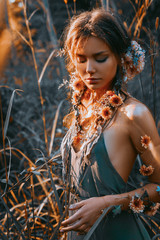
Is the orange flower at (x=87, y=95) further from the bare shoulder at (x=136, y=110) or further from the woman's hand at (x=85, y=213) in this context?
the woman's hand at (x=85, y=213)

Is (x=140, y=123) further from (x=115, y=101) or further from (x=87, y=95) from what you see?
(x=87, y=95)

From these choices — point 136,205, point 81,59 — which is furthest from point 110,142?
point 81,59

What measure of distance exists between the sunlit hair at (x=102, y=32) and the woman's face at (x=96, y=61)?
2 cm

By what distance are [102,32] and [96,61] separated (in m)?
0.12

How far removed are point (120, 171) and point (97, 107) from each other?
0.98ft

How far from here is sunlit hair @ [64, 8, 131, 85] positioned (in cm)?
104

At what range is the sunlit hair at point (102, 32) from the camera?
1036mm

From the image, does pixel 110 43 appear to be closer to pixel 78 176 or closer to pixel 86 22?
pixel 86 22

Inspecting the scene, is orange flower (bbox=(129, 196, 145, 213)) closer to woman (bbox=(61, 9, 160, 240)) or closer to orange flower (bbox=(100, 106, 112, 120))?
woman (bbox=(61, 9, 160, 240))

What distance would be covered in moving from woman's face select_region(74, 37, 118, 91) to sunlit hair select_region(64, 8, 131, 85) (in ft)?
0.07

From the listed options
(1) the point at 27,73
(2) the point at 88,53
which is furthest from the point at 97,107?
(1) the point at 27,73

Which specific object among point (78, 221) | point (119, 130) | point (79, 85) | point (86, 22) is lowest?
point (78, 221)

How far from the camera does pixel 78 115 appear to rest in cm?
126

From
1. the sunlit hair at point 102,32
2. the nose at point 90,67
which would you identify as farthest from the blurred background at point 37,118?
the nose at point 90,67
